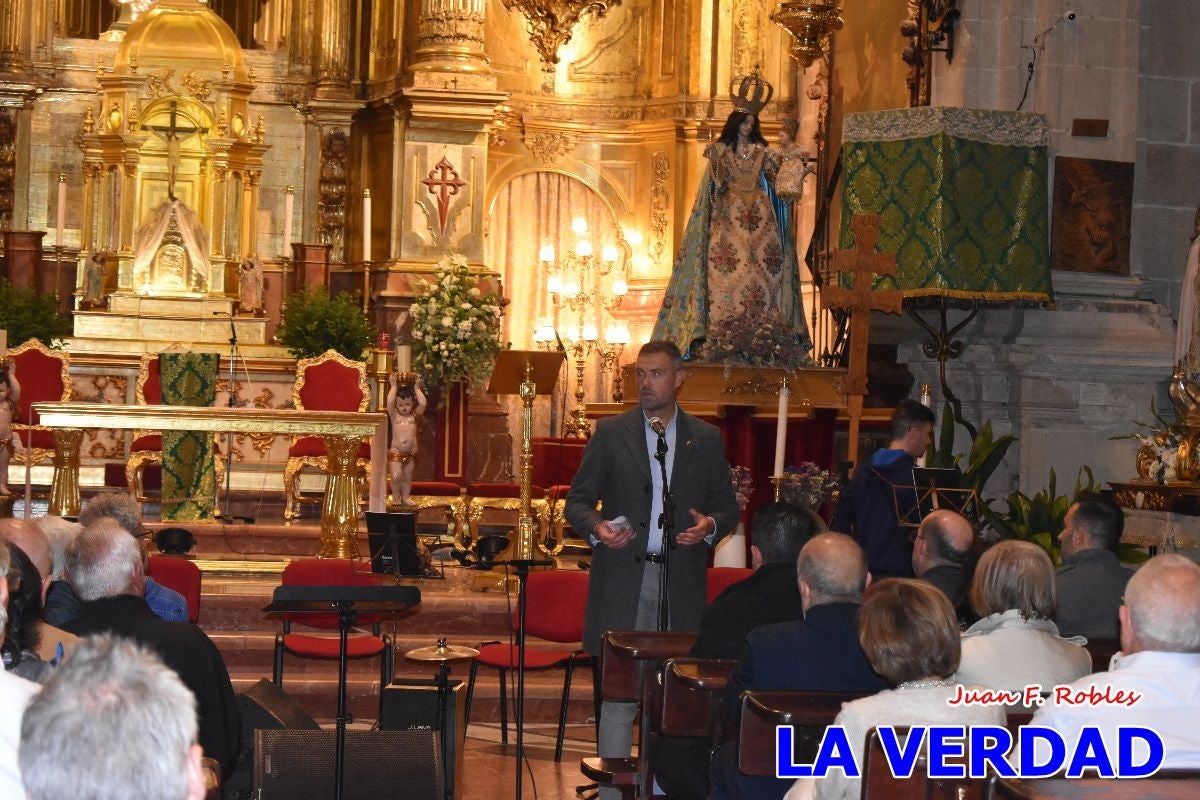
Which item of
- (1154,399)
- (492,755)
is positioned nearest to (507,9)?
(1154,399)

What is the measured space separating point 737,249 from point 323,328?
4.29 m

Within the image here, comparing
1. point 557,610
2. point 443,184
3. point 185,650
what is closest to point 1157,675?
point 185,650

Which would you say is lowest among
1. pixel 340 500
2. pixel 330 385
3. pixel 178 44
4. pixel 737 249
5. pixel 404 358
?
pixel 340 500

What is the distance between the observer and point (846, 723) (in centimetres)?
403

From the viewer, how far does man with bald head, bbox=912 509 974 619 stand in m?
6.08

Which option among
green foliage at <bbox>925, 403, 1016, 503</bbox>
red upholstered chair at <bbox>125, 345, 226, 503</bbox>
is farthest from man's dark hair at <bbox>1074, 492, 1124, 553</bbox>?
red upholstered chair at <bbox>125, 345, 226, 503</bbox>

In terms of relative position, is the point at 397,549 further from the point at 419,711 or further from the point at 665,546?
the point at 665,546

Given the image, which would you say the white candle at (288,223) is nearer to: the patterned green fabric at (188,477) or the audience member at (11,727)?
the patterned green fabric at (188,477)

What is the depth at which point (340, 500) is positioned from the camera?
10617 mm

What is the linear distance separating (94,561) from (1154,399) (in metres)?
8.19

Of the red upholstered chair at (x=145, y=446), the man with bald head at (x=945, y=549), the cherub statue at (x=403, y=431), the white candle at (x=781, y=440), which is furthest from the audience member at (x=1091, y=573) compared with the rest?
the red upholstered chair at (x=145, y=446)

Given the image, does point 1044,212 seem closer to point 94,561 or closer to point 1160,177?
point 1160,177

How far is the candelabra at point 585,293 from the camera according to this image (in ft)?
54.7

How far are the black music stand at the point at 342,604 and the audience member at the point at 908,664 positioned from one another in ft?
6.74
